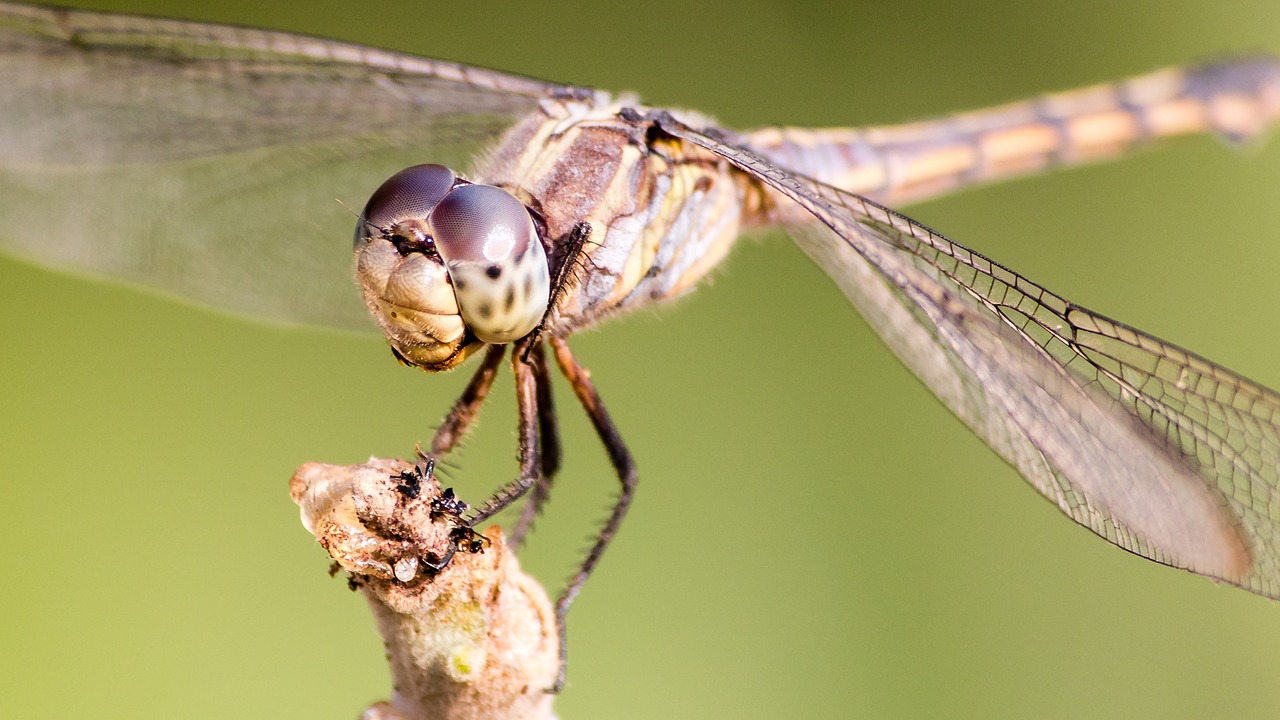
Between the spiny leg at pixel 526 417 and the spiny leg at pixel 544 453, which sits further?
the spiny leg at pixel 544 453

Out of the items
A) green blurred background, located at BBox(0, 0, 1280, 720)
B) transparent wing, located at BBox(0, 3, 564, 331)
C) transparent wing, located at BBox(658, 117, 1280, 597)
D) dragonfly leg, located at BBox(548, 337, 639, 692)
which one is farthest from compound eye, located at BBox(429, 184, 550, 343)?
green blurred background, located at BBox(0, 0, 1280, 720)

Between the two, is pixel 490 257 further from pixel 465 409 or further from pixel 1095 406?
pixel 1095 406

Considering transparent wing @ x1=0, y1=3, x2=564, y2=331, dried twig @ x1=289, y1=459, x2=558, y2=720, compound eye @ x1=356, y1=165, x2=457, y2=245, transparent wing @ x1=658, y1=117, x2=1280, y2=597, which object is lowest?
dried twig @ x1=289, y1=459, x2=558, y2=720

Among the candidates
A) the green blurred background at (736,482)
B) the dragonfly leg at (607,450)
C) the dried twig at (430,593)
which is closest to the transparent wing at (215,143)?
the green blurred background at (736,482)

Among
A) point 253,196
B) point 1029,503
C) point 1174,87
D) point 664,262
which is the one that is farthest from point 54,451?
point 1174,87

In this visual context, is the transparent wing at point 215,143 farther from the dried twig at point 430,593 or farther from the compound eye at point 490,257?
the dried twig at point 430,593

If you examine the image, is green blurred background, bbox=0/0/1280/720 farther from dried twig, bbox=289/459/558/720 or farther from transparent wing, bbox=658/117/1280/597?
dried twig, bbox=289/459/558/720
